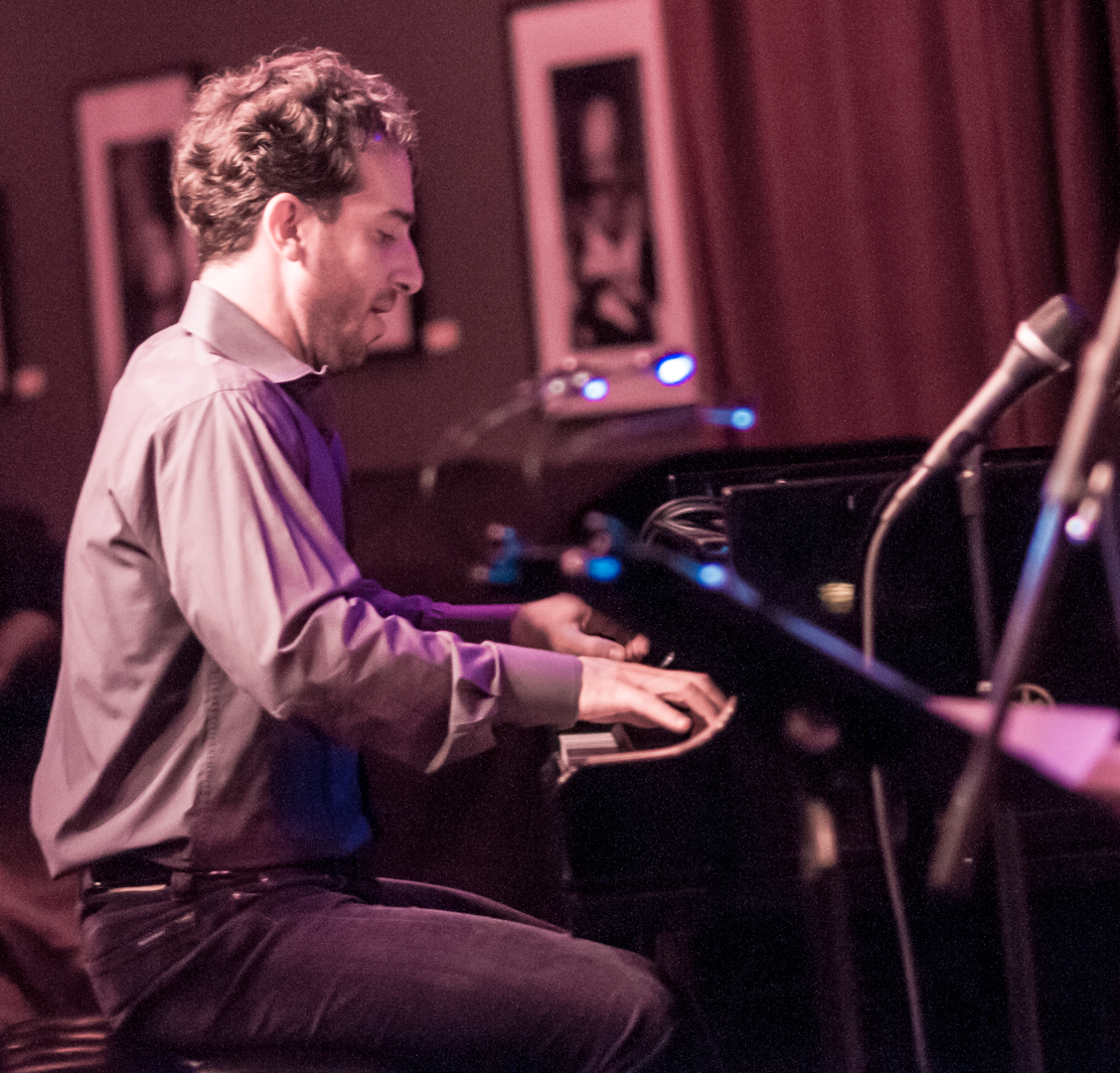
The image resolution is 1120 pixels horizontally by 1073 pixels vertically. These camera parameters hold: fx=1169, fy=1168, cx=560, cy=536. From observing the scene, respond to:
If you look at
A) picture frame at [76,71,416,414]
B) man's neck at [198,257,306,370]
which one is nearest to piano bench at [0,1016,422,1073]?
man's neck at [198,257,306,370]

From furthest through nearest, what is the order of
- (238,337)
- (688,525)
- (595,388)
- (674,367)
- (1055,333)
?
(595,388)
(674,367)
(688,525)
(238,337)
(1055,333)

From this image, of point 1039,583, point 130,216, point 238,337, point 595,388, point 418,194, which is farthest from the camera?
point 130,216

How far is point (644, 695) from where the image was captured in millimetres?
1185

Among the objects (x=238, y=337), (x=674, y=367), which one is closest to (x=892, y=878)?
(x=238, y=337)

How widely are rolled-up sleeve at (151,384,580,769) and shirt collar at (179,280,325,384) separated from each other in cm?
16

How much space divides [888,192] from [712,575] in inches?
57.2

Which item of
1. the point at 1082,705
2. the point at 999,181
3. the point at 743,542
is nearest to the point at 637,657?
the point at 743,542

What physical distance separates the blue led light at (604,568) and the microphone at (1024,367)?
558 millimetres

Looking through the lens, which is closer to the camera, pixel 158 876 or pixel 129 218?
pixel 158 876

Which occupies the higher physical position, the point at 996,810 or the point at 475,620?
the point at 475,620

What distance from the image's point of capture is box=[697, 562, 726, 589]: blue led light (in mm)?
1406

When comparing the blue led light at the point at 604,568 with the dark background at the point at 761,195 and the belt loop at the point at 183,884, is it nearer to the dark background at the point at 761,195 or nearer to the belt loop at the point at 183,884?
the belt loop at the point at 183,884

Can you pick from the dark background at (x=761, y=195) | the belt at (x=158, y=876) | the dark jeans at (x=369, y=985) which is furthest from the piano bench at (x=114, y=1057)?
the dark background at (x=761, y=195)

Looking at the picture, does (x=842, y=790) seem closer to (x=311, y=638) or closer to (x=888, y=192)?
(x=311, y=638)
